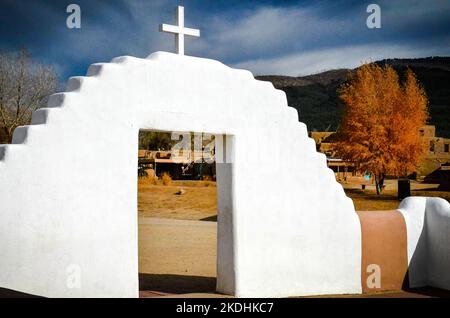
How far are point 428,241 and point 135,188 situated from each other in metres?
5.52

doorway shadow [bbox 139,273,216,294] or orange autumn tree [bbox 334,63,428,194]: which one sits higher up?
orange autumn tree [bbox 334,63,428,194]

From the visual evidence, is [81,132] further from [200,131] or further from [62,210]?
[200,131]

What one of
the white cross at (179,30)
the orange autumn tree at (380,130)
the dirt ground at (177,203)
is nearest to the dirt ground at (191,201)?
the dirt ground at (177,203)

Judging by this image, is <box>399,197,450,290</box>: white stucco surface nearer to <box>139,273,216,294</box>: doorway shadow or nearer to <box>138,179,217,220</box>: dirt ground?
<box>139,273,216,294</box>: doorway shadow

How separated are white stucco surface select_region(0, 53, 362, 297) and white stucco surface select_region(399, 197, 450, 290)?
3.86ft

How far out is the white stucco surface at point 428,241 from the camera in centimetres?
945

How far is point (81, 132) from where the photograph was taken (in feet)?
21.6

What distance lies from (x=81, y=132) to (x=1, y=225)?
4.55 ft

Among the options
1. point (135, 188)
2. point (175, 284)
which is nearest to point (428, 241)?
point (175, 284)

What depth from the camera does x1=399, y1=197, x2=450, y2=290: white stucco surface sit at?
31.0ft

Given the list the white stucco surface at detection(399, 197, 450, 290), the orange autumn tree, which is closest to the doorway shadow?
the white stucco surface at detection(399, 197, 450, 290)

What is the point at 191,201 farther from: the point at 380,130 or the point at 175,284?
the point at 175,284

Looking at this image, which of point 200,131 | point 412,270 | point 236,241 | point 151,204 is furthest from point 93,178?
point 151,204

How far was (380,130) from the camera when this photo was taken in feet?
105
